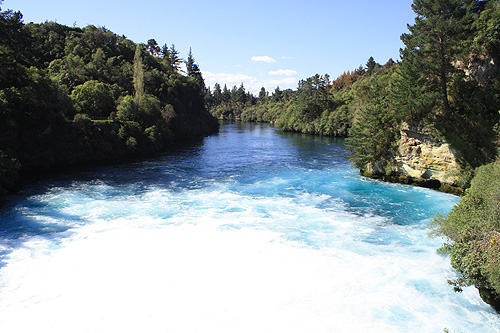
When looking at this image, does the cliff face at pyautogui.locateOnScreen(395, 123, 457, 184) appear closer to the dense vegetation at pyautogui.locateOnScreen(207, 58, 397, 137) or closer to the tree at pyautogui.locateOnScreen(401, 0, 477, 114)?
the tree at pyautogui.locateOnScreen(401, 0, 477, 114)

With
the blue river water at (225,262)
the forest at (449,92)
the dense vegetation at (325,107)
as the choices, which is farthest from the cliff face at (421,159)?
the dense vegetation at (325,107)

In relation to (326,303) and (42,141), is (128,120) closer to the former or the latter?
(42,141)

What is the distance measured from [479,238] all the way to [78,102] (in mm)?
47016

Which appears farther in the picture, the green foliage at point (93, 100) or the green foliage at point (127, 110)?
the green foliage at point (127, 110)

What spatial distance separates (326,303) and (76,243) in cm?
1297

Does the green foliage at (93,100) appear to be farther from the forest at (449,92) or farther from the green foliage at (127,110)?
the forest at (449,92)

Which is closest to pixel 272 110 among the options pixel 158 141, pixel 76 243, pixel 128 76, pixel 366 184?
pixel 128 76

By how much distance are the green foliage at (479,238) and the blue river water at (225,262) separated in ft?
4.91

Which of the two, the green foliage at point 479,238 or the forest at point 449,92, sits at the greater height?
the forest at point 449,92

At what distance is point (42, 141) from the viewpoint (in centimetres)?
3117

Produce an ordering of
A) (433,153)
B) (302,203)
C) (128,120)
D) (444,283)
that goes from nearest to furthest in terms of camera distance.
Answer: (444,283) → (302,203) → (433,153) → (128,120)

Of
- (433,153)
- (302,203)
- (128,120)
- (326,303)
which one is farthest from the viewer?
(128,120)

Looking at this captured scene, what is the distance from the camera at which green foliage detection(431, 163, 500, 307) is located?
393 inches

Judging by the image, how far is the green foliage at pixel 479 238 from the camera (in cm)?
998
